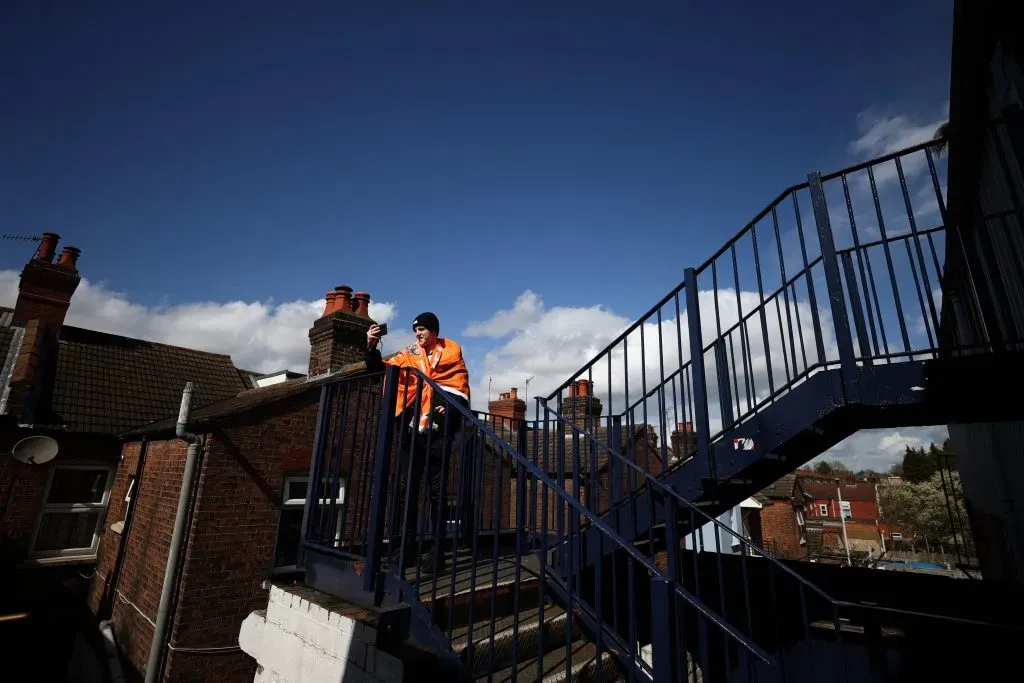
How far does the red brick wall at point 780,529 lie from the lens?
78.3 feet

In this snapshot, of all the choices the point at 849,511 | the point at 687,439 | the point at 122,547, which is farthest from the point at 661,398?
the point at 849,511

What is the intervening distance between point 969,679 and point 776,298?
3.84 m

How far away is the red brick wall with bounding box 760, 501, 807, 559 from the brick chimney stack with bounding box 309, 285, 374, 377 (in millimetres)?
22573

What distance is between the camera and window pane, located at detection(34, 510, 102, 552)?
9.20 m

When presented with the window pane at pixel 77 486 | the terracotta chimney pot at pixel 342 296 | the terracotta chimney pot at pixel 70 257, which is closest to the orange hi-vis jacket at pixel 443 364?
the terracotta chimney pot at pixel 342 296

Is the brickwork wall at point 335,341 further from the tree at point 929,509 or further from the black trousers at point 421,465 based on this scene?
the tree at point 929,509

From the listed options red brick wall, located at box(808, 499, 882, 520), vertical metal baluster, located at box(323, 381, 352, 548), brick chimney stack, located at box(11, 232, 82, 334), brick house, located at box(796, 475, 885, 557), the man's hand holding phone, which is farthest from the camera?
red brick wall, located at box(808, 499, 882, 520)

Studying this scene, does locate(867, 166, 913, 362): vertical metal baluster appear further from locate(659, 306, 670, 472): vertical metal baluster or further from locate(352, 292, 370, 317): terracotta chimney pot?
locate(352, 292, 370, 317): terracotta chimney pot

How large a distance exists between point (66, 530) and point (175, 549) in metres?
5.59

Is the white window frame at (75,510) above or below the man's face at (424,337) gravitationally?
below

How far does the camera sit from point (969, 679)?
4.18 m

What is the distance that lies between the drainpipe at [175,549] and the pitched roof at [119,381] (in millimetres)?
4954

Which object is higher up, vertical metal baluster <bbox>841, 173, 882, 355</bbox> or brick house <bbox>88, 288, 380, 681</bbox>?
vertical metal baluster <bbox>841, 173, 882, 355</bbox>

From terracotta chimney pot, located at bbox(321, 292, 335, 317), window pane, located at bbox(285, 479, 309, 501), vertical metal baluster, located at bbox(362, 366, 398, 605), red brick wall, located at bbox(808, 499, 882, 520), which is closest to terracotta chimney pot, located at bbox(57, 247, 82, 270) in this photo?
terracotta chimney pot, located at bbox(321, 292, 335, 317)
